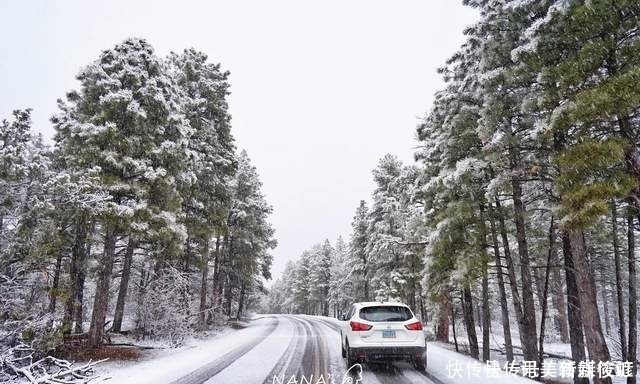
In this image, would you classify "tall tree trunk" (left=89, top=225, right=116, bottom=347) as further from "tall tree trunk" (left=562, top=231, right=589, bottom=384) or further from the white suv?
"tall tree trunk" (left=562, top=231, right=589, bottom=384)

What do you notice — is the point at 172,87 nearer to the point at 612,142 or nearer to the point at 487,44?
the point at 487,44

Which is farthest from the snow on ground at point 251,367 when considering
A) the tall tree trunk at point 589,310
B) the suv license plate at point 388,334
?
the tall tree trunk at point 589,310

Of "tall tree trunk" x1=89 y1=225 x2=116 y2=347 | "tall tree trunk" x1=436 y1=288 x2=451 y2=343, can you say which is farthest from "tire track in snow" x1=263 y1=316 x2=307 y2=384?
"tall tree trunk" x1=436 y1=288 x2=451 y2=343

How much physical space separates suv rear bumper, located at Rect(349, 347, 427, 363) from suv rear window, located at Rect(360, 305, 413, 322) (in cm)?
71

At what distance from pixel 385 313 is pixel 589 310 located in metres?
5.29

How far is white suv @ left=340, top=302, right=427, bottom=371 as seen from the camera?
920 centimetres

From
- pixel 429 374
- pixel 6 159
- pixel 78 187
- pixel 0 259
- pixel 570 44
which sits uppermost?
pixel 570 44

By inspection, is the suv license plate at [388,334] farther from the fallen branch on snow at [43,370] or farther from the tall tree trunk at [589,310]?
the fallen branch on snow at [43,370]

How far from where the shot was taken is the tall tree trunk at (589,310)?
9812 millimetres

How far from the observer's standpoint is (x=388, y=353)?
9.16 m

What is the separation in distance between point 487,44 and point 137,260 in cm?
2170

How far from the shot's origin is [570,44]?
10039mm

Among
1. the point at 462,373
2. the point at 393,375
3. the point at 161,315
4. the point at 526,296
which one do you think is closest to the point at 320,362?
the point at 393,375

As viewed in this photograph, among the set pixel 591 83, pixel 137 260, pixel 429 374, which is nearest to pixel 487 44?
pixel 591 83
